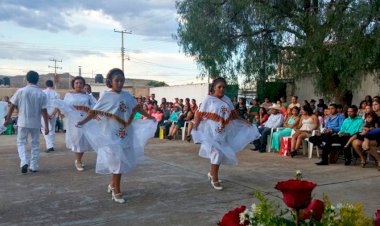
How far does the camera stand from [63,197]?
561 cm

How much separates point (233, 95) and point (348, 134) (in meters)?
8.50

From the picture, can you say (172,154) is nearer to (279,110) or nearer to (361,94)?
(279,110)

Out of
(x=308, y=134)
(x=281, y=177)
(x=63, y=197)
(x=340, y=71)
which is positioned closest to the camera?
(x=63, y=197)

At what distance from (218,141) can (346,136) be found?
3.67 m

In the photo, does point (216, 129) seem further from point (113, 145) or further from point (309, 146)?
point (309, 146)

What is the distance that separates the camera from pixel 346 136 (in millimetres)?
8492

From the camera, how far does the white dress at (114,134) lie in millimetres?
5477

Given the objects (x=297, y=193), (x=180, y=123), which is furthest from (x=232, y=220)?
(x=180, y=123)

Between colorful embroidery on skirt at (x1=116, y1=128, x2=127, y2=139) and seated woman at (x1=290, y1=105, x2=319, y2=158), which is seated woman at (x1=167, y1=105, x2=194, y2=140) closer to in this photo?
seated woman at (x1=290, y1=105, x2=319, y2=158)

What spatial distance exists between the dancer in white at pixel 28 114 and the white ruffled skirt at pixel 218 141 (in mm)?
3132

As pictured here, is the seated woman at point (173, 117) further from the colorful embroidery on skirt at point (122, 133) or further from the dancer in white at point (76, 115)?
the colorful embroidery on skirt at point (122, 133)

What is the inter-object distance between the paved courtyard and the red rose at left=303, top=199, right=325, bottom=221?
2.84 meters

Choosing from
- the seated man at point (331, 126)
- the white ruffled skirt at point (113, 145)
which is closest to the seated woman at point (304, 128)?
the seated man at point (331, 126)

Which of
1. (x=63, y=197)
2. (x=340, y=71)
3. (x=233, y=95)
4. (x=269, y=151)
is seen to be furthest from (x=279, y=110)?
(x=63, y=197)
